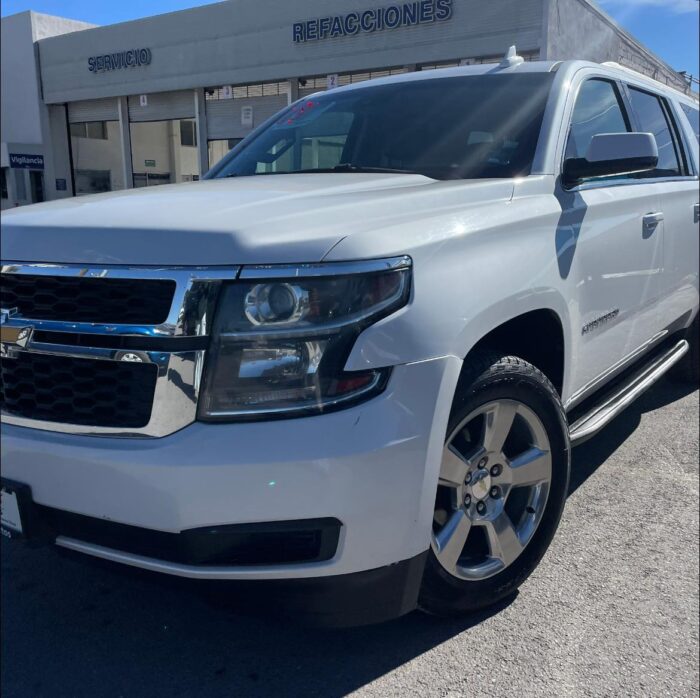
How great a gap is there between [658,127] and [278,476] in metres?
3.48

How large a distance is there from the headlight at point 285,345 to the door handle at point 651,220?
2.17 m

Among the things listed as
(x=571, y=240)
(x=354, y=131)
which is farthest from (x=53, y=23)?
(x=571, y=240)

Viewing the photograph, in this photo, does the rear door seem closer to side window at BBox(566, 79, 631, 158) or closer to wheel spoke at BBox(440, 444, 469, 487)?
side window at BBox(566, 79, 631, 158)

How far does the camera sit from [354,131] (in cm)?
343

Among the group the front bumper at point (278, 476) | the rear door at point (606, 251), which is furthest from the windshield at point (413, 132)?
the front bumper at point (278, 476)

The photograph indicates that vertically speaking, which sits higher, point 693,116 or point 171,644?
point 693,116

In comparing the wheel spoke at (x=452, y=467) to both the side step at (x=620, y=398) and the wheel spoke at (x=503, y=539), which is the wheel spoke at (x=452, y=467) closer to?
the wheel spoke at (x=503, y=539)

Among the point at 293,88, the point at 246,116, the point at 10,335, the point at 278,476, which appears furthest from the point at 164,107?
the point at 278,476

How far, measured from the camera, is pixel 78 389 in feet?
6.05

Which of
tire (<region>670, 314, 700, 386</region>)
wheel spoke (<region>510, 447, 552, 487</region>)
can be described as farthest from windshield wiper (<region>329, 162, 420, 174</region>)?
tire (<region>670, 314, 700, 386</region>)

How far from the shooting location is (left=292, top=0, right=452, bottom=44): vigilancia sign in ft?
41.3

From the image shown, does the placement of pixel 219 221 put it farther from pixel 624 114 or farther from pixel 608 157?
pixel 624 114

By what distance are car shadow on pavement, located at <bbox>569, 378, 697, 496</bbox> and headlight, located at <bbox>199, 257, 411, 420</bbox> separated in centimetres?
210

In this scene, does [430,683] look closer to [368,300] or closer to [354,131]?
[368,300]
